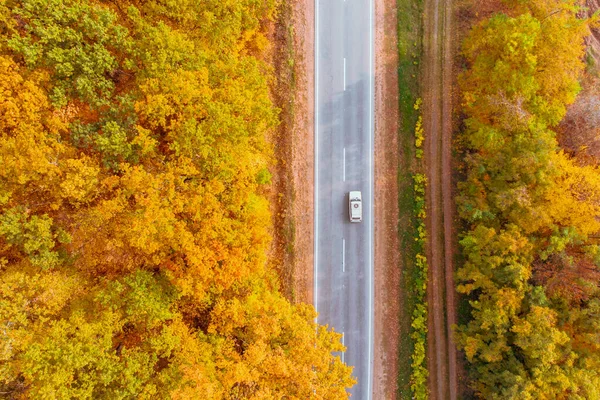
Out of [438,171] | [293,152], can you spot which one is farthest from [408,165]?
[293,152]

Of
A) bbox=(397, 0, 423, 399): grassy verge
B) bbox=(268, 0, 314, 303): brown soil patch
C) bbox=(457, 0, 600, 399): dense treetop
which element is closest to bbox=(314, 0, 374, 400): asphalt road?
bbox=(268, 0, 314, 303): brown soil patch

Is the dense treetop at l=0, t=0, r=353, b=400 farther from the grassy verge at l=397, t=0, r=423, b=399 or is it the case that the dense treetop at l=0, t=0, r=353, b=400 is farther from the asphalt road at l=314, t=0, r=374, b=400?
the grassy verge at l=397, t=0, r=423, b=399

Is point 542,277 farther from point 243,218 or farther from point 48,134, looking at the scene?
point 48,134

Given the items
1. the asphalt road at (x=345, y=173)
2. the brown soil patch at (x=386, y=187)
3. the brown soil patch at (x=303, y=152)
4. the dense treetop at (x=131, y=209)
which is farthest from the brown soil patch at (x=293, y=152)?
the dense treetop at (x=131, y=209)

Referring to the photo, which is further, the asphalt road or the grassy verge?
the grassy verge

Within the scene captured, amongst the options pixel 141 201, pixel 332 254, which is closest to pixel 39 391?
pixel 141 201

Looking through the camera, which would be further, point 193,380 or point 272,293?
point 272,293
